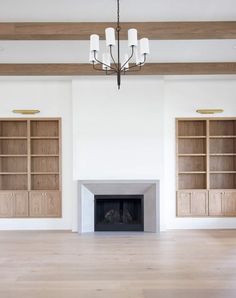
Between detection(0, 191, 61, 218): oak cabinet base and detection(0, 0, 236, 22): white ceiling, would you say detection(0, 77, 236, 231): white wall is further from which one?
detection(0, 0, 236, 22): white ceiling

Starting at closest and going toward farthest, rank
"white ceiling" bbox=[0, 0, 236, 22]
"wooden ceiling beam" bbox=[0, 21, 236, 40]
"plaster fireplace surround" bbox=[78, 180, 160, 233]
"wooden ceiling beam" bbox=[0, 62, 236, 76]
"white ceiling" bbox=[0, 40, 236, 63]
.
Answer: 1. "white ceiling" bbox=[0, 0, 236, 22]
2. "wooden ceiling beam" bbox=[0, 21, 236, 40]
3. "white ceiling" bbox=[0, 40, 236, 63]
4. "wooden ceiling beam" bbox=[0, 62, 236, 76]
5. "plaster fireplace surround" bbox=[78, 180, 160, 233]

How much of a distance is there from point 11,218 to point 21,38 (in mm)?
3741

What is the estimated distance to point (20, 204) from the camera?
607 cm

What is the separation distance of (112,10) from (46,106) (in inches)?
123

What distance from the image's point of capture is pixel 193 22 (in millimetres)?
3564

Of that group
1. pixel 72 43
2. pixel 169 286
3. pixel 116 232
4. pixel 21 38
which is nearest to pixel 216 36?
pixel 72 43

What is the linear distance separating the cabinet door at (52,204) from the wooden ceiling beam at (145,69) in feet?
7.71

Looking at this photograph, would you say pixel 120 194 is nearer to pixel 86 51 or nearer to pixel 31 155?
pixel 31 155

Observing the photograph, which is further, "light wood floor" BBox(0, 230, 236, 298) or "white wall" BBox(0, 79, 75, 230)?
"white wall" BBox(0, 79, 75, 230)

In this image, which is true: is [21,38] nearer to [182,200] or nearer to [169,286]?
[169,286]

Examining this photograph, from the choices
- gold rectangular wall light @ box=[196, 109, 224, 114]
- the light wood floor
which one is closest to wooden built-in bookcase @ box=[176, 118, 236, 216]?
gold rectangular wall light @ box=[196, 109, 224, 114]

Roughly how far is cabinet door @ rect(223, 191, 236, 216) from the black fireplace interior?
171 cm

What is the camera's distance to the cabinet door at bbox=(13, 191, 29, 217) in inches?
239

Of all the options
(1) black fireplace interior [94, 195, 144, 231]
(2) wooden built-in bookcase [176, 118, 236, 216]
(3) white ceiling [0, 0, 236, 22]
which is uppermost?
(3) white ceiling [0, 0, 236, 22]
